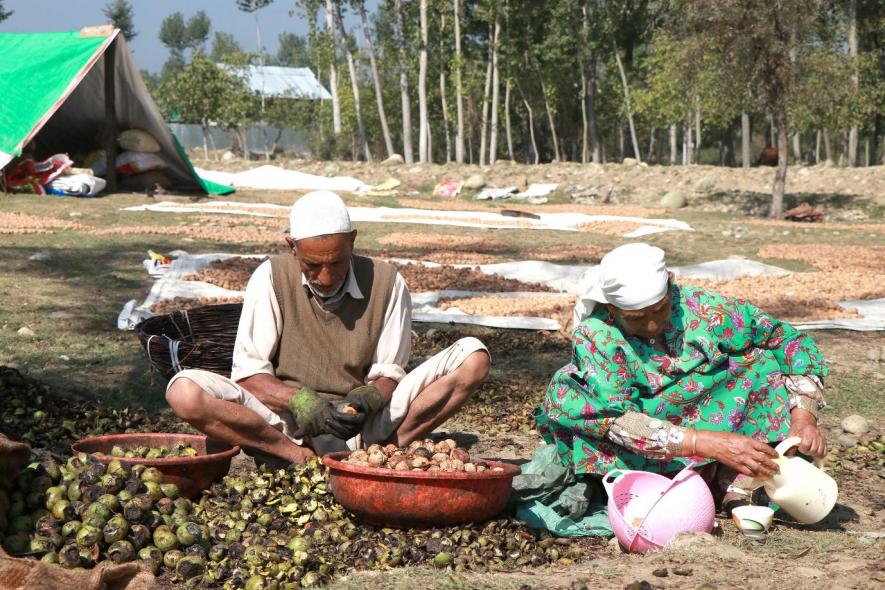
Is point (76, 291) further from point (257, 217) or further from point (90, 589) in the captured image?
point (257, 217)

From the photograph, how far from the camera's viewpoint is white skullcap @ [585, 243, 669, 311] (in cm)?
331

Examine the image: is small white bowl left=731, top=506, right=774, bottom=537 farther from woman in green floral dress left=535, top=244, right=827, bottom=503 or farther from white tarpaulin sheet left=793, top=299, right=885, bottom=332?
white tarpaulin sheet left=793, top=299, right=885, bottom=332

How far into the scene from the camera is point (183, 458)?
3.58 meters

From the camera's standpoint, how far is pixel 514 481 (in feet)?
12.0

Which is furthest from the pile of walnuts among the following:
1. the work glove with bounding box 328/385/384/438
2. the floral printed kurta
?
the floral printed kurta

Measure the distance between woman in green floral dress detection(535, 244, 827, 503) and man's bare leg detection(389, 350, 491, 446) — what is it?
16.1 inches

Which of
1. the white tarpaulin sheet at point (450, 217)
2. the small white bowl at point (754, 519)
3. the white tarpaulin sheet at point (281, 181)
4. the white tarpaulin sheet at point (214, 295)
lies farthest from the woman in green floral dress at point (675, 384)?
the white tarpaulin sheet at point (281, 181)

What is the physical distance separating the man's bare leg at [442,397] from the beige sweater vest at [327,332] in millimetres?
294

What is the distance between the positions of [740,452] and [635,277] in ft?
2.38

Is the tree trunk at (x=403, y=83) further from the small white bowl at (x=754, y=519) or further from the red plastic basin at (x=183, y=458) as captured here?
the small white bowl at (x=754, y=519)

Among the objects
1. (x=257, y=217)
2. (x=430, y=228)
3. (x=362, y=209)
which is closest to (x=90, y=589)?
(x=430, y=228)

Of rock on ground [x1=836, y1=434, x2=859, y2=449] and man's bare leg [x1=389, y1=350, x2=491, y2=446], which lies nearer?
man's bare leg [x1=389, y1=350, x2=491, y2=446]

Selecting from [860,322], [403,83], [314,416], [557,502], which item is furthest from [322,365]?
[403,83]

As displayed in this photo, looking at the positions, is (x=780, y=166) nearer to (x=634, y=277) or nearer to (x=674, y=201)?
(x=674, y=201)
